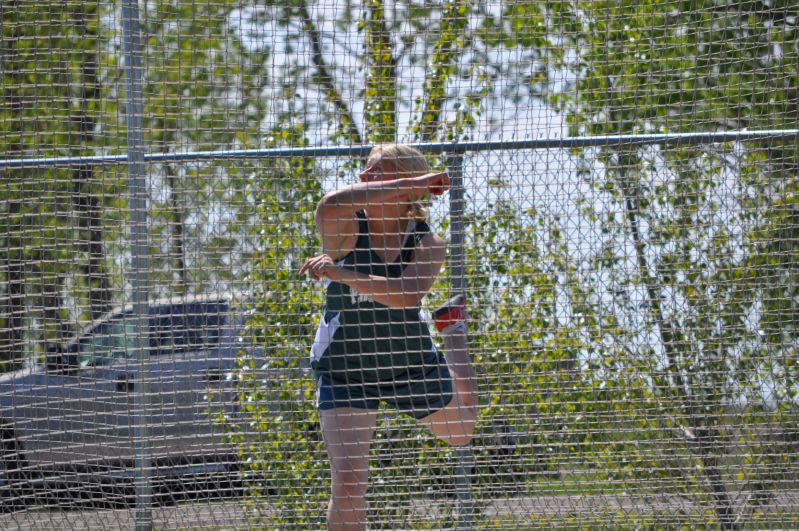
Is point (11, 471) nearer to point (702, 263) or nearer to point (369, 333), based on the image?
point (369, 333)

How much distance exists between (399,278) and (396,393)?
376mm

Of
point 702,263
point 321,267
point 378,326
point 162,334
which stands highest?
point 321,267

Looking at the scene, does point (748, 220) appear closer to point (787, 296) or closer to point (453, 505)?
point (787, 296)

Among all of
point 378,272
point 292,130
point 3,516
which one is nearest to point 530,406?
point 378,272

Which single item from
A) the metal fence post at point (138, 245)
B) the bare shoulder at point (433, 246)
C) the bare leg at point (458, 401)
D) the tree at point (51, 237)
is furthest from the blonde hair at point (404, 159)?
the tree at point (51, 237)

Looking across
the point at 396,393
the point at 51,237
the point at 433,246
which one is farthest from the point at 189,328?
the point at 433,246

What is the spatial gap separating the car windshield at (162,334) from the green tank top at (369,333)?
0.60m

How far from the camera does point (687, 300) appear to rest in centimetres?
333

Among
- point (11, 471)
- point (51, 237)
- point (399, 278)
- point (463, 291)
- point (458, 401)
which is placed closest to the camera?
point (399, 278)

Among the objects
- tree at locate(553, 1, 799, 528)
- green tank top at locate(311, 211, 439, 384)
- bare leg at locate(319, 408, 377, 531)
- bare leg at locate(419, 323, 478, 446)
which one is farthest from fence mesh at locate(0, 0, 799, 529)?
bare leg at locate(319, 408, 377, 531)

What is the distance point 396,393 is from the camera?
2.87m

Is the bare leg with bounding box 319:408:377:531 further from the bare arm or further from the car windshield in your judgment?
the car windshield

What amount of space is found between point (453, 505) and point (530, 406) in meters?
0.46

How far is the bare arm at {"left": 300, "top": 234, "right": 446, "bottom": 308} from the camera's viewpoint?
270cm
